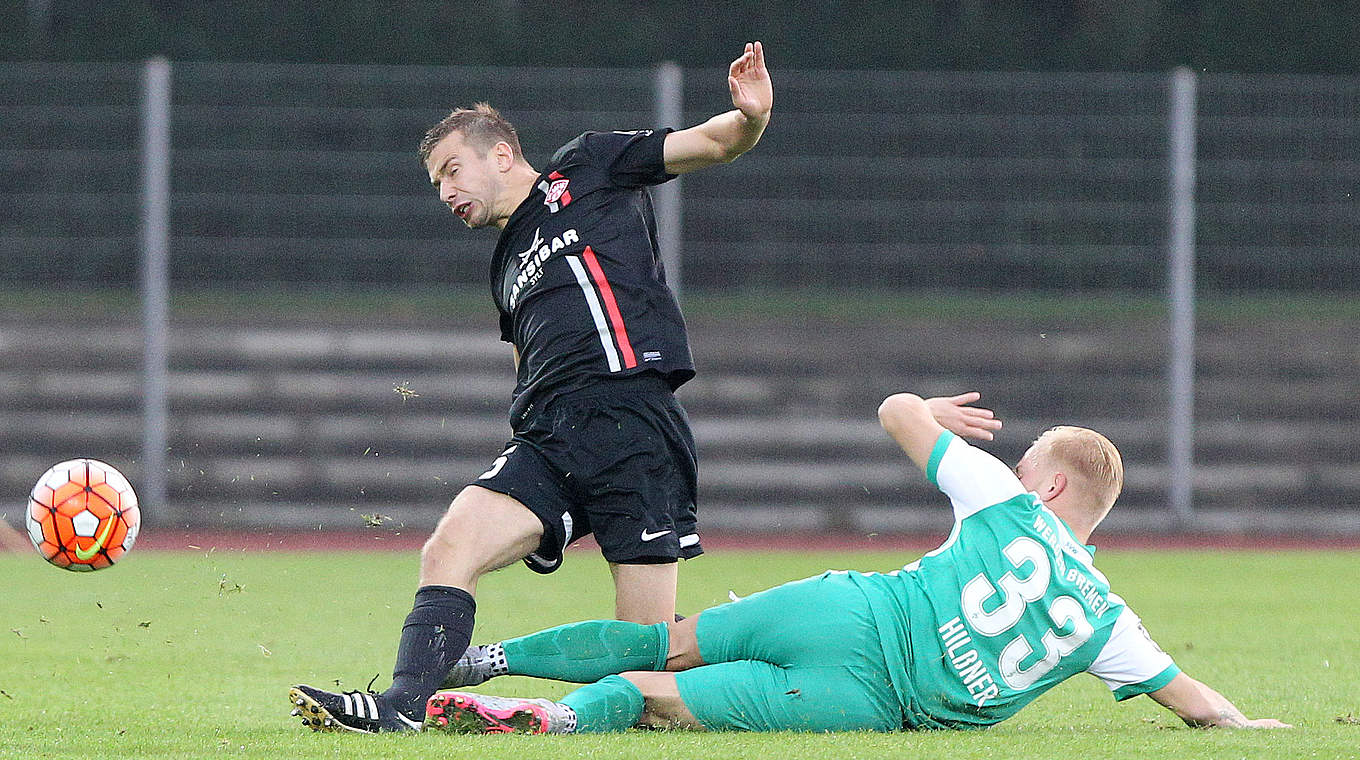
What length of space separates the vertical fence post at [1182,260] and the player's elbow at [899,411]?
9026 mm

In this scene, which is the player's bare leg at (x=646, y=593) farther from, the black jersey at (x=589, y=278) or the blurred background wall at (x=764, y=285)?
the blurred background wall at (x=764, y=285)

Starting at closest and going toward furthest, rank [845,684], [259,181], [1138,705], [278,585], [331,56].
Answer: [845,684] < [1138,705] < [278,585] < [259,181] < [331,56]

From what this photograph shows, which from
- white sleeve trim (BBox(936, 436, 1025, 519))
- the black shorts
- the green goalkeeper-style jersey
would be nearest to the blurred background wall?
the black shorts

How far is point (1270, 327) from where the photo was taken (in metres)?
14.2

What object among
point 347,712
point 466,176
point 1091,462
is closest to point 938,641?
point 1091,462

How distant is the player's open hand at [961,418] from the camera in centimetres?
489

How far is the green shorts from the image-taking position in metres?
4.87

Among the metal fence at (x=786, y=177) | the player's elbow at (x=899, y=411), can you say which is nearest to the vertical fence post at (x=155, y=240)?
the metal fence at (x=786, y=177)

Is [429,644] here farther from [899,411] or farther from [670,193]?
[670,193]

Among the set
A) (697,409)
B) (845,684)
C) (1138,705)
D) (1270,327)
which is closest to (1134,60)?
(1270,327)

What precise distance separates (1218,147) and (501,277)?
9177 mm

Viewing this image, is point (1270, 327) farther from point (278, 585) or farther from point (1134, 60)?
point (278, 585)

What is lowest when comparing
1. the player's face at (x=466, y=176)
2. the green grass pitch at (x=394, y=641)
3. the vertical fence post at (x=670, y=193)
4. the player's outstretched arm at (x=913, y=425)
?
the green grass pitch at (x=394, y=641)

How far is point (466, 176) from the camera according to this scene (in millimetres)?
5770
